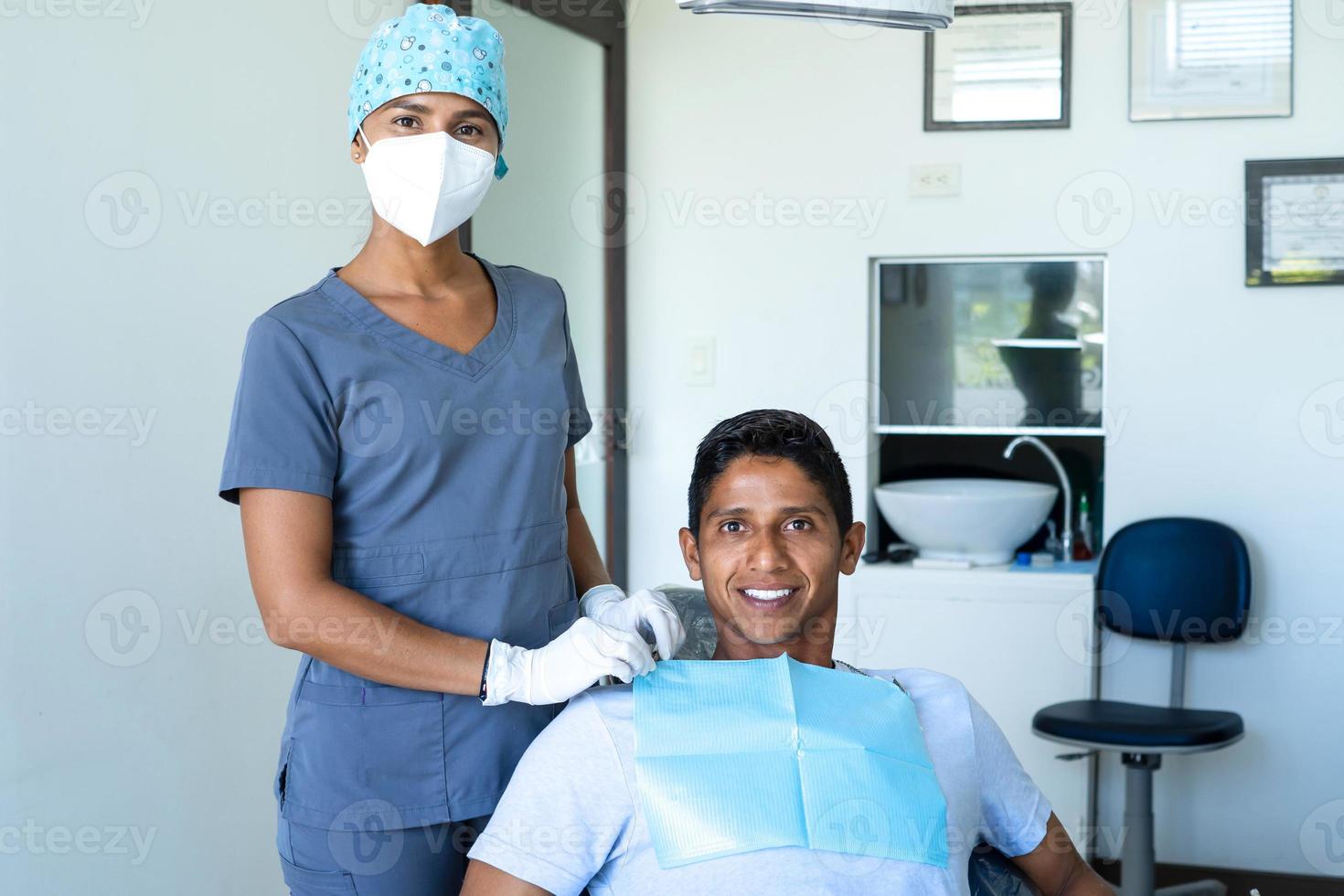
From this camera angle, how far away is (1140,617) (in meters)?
2.92

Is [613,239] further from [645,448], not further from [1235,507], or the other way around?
[1235,507]

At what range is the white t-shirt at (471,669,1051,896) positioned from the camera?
1.22m

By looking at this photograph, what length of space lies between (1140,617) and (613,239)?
5.08 ft

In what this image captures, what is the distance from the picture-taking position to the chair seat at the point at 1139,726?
103 inches

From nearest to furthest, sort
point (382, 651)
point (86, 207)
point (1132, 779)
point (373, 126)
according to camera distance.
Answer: point (382, 651), point (373, 126), point (86, 207), point (1132, 779)

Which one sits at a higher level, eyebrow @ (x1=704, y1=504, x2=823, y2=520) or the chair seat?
eyebrow @ (x1=704, y1=504, x2=823, y2=520)

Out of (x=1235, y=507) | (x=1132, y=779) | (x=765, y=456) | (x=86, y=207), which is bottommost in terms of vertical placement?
(x=1132, y=779)

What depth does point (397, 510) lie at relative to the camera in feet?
4.25

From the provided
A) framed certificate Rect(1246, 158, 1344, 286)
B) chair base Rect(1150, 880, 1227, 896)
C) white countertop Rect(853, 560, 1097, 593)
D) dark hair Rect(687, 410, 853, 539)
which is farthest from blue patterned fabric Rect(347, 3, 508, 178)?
chair base Rect(1150, 880, 1227, 896)

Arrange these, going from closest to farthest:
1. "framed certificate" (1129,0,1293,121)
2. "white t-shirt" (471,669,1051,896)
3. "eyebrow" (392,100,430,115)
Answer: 1. "white t-shirt" (471,669,1051,896)
2. "eyebrow" (392,100,430,115)
3. "framed certificate" (1129,0,1293,121)

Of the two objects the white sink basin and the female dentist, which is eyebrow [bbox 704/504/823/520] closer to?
the female dentist

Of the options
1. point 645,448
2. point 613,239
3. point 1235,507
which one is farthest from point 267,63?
point 1235,507

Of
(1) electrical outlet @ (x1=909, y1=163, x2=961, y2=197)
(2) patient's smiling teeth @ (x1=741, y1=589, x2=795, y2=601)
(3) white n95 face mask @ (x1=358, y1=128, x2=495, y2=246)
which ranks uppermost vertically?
(1) electrical outlet @ (x1=909, y1=163, x2=961, y2=197)

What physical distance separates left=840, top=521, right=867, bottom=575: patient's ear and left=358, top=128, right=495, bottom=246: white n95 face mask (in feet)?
1.79
